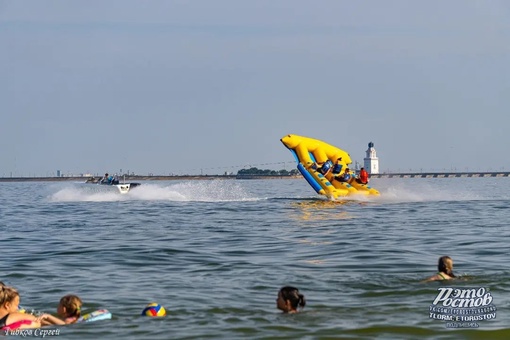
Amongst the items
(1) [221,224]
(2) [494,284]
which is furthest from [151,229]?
(2) [494,284]

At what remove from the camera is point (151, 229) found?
2581 cm

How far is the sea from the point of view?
11.0 m

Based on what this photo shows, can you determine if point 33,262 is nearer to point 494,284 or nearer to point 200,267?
point 200,267

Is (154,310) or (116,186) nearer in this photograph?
(154,310)

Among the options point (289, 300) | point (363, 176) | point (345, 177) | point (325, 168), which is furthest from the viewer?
point (363, 176)

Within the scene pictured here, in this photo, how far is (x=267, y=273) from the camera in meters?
15.6

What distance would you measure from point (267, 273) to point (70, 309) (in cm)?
514

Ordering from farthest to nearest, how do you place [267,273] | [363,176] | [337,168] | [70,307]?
[363,176], [337,168], [267,273], [70,307]

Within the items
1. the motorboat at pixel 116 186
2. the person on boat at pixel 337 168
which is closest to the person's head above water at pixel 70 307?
the person on boat at pixel 337 168

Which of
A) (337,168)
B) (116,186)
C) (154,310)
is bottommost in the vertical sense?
(154,310)

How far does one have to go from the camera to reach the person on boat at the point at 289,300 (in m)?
11.4

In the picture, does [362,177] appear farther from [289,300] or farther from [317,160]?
[289,300]

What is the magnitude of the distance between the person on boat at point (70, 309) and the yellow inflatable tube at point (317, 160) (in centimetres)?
2667

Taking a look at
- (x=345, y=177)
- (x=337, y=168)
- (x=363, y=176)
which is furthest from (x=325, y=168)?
(x=363, y=176)
